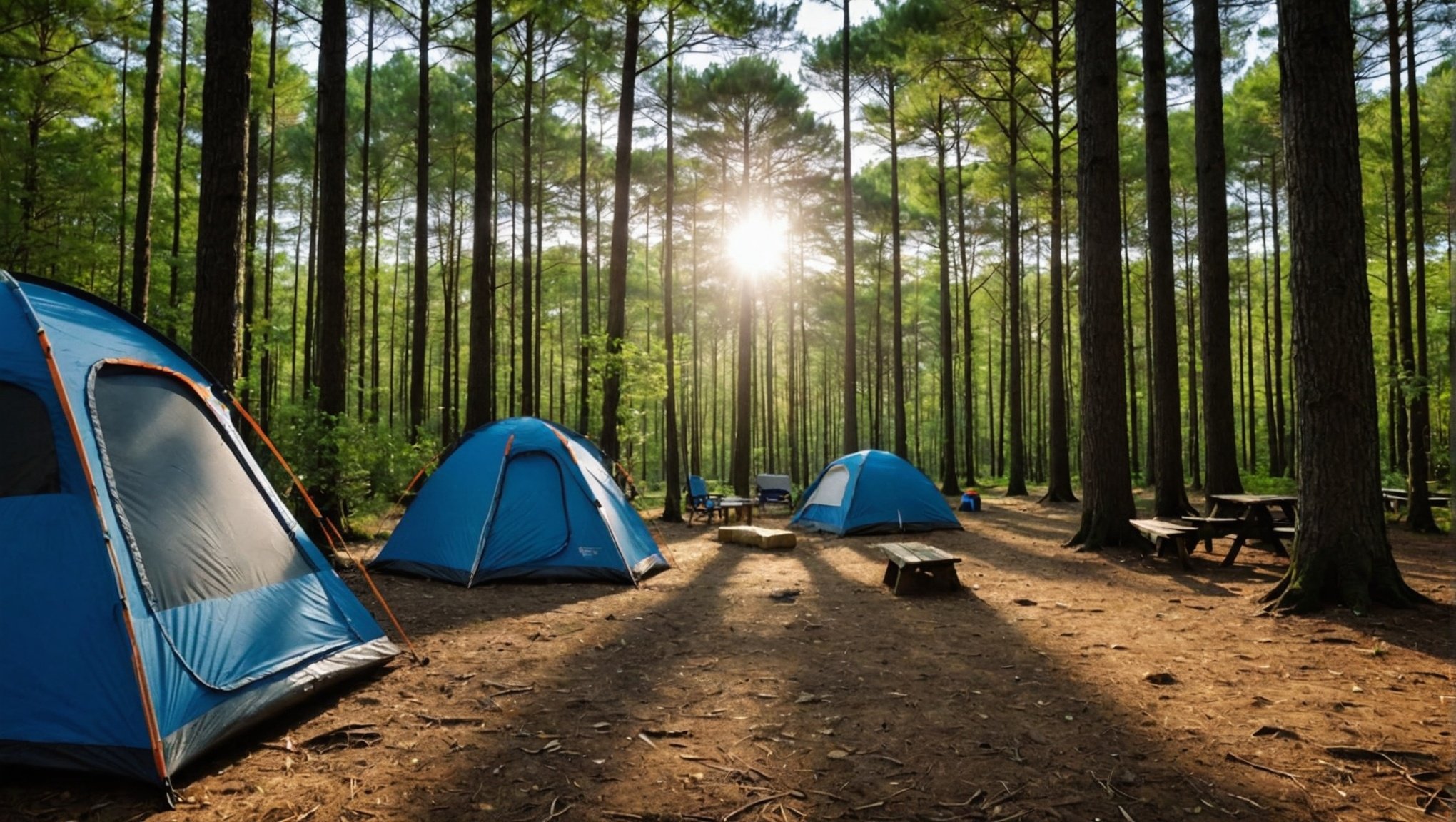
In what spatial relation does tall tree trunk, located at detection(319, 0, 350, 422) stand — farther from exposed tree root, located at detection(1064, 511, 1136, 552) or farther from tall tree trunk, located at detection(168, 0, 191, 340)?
exposed tree root, located at detection(1064, 511, 1136, 552)

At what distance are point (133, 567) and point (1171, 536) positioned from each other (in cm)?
848

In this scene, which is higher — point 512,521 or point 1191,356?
point 1191,356

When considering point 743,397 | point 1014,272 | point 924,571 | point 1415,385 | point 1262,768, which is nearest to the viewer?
point 1262,768

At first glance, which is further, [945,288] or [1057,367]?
[945,288]

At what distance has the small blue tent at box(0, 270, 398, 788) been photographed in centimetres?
262

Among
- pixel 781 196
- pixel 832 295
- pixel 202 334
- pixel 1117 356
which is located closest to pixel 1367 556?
pixel 1117 356

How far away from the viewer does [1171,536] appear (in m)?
7.18

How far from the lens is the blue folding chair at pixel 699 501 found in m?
13.8

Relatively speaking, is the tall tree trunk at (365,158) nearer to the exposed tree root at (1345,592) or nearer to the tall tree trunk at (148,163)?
the tall tree trunk at (148,163)

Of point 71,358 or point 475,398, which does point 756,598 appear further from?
point 475,398

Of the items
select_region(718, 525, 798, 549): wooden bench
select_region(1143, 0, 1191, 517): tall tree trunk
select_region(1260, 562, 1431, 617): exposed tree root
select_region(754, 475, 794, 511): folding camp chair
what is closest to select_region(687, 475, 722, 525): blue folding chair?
select_region(754, 475, 794, 511): folding camp chair

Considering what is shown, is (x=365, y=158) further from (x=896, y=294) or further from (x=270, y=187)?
(x=896, y=294)

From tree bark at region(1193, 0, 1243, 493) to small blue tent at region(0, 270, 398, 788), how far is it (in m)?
10.5

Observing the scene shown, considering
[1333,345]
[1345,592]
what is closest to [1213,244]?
[1333,345]
